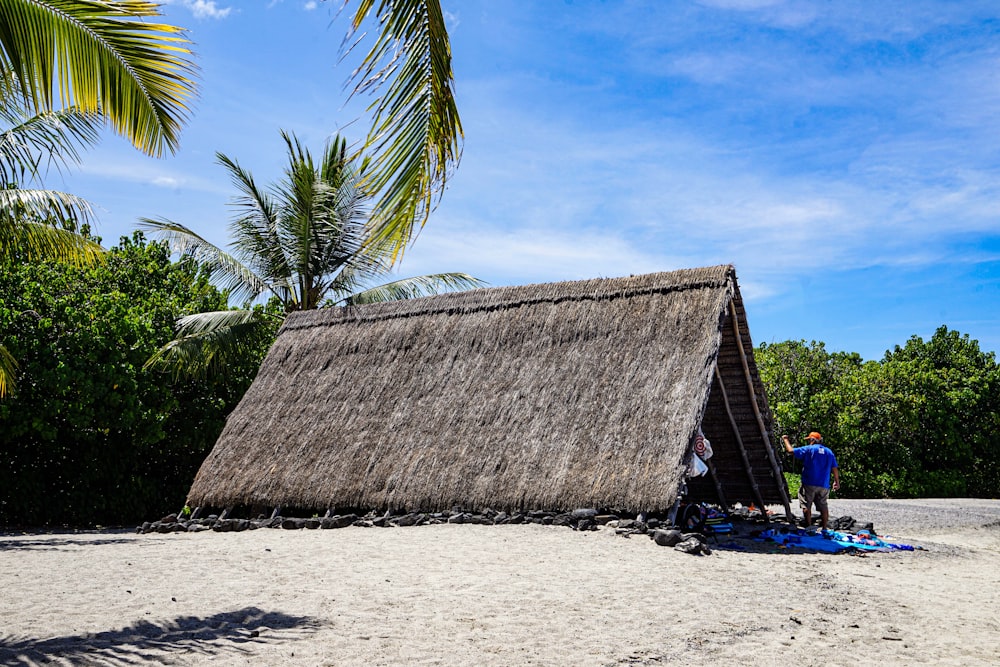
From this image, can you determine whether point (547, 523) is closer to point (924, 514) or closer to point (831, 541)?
point (831, 541)

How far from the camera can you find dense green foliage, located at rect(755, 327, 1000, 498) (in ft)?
61.4

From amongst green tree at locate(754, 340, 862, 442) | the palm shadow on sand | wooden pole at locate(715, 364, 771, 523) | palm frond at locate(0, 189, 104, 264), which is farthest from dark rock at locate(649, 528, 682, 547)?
green tree at locate(754, 340, 862, 442)

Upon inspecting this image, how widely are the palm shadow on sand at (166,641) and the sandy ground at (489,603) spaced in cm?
2

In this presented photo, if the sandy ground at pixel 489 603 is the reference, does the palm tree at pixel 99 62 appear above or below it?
above

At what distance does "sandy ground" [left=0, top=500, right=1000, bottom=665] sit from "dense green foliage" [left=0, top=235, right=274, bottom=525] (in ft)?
16.3

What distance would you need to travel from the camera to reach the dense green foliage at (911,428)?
61.4 feet

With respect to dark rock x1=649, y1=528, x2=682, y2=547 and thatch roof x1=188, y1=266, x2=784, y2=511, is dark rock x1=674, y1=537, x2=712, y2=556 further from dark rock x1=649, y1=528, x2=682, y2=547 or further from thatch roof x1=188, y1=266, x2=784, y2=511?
thatch roof x1=188, y1=266, x2=784, y2=511

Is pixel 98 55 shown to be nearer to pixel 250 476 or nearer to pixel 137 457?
pixel 250 476

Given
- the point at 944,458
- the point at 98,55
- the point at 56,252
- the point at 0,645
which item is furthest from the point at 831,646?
the point at 944,458

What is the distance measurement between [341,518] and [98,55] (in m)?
6.84

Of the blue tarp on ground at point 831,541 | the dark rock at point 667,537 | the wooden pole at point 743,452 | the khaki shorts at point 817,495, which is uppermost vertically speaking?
the wooden pole at point 743,452

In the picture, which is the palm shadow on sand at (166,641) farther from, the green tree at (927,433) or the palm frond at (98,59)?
the green tree at (927,433)

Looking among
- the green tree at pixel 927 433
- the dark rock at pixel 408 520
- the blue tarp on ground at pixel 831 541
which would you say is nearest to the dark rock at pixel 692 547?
the blue tarp on ground at pixel 831 541

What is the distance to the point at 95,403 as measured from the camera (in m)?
13.9
